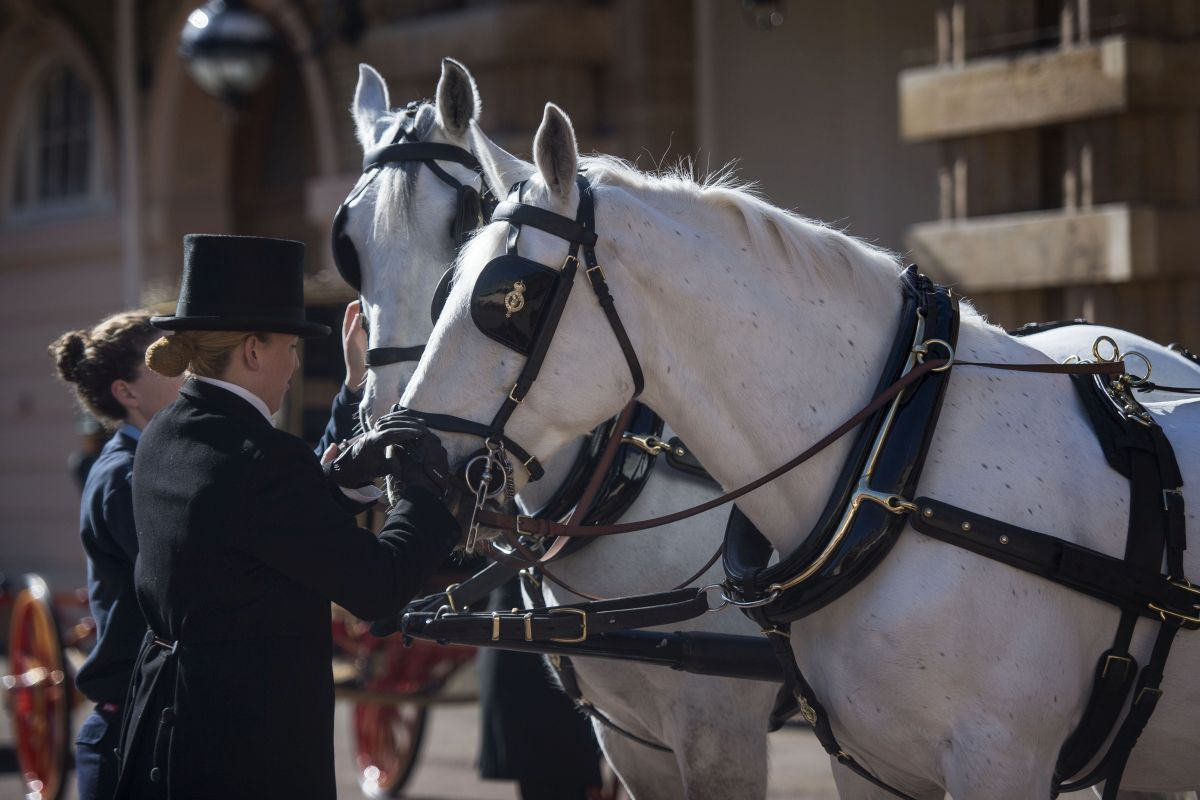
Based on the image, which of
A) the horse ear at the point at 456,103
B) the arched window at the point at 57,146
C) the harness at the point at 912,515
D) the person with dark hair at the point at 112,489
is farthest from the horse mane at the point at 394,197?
the arched window at the point at 57,146

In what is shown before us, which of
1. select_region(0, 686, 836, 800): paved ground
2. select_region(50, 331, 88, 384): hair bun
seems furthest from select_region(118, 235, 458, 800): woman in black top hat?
select_region(0, 686, 836, 800): paved ground

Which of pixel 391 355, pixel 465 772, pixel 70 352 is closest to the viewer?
pixel 391 355

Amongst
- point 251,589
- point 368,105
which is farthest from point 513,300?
point 368,105

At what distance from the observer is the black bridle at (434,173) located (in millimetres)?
3543

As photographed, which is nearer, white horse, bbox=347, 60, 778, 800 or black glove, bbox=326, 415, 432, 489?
black glove, bbox=326, 415, 432, 489

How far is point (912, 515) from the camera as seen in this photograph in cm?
249

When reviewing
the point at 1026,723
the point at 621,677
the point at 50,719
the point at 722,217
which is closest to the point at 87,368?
the point at 621,677

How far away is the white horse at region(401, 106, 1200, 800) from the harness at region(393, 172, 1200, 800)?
0.03 meters

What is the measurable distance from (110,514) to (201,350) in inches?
29.8

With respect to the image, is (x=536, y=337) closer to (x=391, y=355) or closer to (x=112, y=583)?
(x=391, y=355)

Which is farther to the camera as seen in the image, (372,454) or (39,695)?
(39,695)

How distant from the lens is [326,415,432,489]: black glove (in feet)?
8.11

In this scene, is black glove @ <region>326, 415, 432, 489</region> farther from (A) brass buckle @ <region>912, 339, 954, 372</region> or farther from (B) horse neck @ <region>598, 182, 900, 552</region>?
(A) brass buckle @ <region>912, 339, 954, 372</region>

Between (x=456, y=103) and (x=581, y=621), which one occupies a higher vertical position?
(x=456, y=103)
